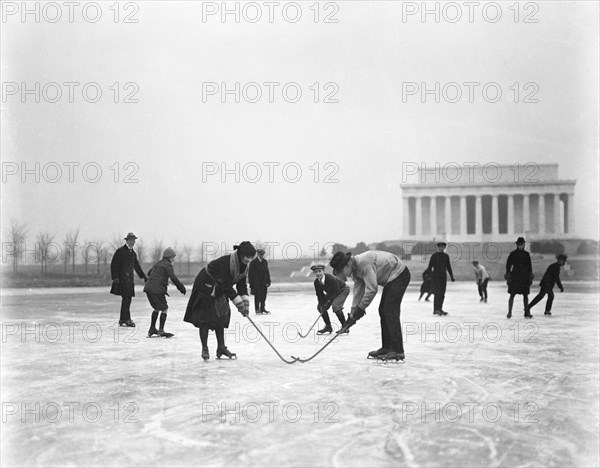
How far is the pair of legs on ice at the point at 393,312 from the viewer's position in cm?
844

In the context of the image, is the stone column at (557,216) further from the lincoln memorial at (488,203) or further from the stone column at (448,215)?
the stone column at (448,215)

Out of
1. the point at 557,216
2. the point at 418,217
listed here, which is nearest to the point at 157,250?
the point at 418,217

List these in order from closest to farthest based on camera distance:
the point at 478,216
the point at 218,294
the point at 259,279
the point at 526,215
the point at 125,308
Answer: the point at 218,294 < the point at 125,308 < the point at 259,279 < the point at 526,215 < the point at 478,216


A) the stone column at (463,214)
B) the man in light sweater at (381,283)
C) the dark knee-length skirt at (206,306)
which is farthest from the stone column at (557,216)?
the dark knee-length skirt at (206,306)

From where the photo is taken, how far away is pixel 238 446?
470 centimetres

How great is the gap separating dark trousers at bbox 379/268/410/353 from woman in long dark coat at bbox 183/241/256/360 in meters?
1.84

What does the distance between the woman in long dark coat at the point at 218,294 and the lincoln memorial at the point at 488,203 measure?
2339 inches

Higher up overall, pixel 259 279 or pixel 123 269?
pixel 123 269

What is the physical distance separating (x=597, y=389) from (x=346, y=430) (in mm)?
3313

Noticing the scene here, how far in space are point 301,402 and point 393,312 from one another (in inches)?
104

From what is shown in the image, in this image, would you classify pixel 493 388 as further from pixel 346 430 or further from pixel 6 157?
pixel 6 157

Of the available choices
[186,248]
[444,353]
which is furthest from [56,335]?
[186,248]

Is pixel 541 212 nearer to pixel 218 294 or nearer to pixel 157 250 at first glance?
pixel 157 250

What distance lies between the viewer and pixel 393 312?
27.8ft
